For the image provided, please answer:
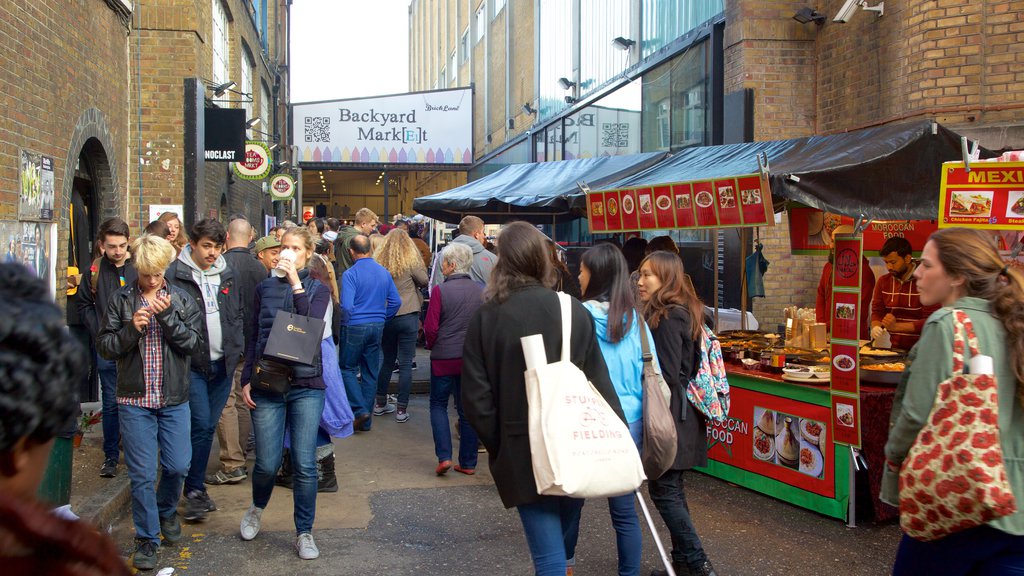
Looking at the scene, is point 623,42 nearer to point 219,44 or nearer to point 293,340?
point 219,44

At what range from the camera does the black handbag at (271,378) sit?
4.88 metres

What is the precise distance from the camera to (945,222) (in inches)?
219

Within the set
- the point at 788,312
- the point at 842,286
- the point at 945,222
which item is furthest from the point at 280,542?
the point at 788,312

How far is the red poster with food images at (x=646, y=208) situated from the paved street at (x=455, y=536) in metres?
2.18

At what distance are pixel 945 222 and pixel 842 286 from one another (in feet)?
2.38

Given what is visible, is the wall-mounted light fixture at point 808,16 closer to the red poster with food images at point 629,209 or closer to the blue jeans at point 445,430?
the red poster with food images at point 629,209

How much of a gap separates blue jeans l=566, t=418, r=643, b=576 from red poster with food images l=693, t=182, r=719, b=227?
2977 mm

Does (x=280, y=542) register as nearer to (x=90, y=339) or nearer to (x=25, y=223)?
(x=90, y=339)

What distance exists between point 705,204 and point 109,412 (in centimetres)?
482

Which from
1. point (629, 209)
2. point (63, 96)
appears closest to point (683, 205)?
point (629, 209)

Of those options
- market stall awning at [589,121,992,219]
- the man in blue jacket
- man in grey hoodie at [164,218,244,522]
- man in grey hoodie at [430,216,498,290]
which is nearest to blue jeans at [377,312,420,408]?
the man in blue jacket

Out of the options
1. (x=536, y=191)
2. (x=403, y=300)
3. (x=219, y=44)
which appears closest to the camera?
(x=403, y=300)

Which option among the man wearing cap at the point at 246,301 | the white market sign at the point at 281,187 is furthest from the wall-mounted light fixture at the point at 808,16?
the white market sign at the point at 281,187

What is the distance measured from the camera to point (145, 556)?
192 inches
